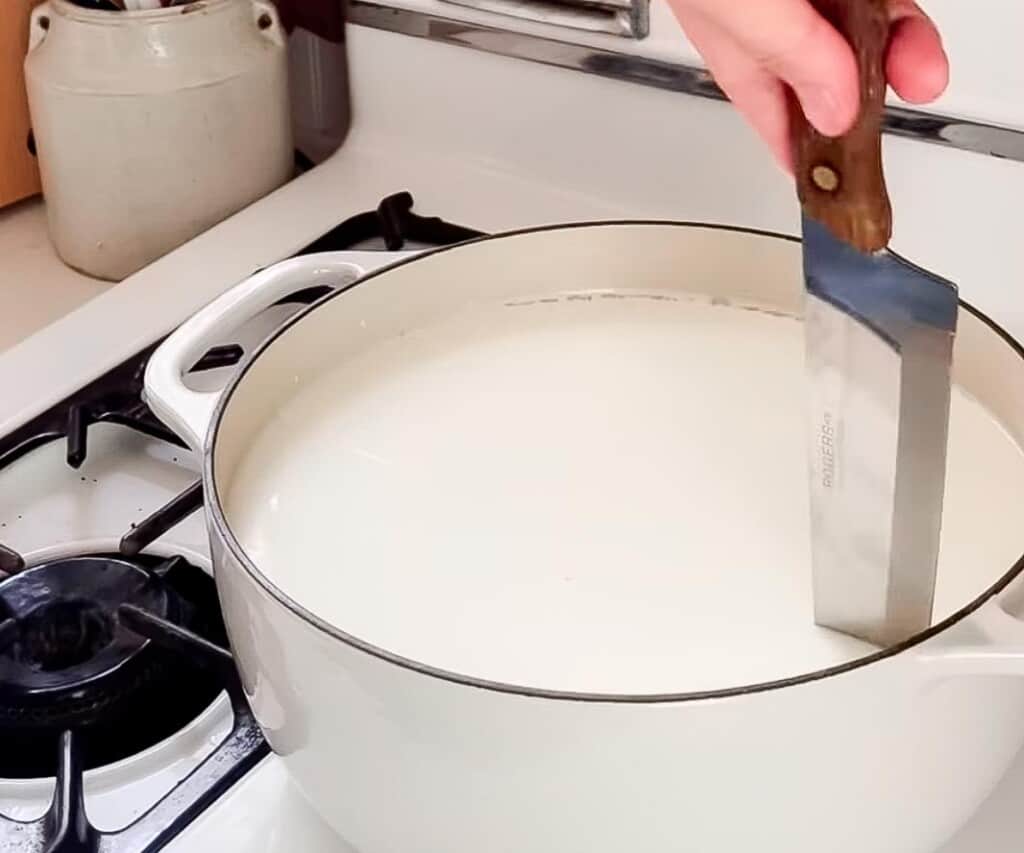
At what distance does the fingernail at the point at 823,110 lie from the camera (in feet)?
1.05

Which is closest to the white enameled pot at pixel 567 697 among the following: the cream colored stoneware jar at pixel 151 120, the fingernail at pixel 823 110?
the fingernail at pixel 823 110

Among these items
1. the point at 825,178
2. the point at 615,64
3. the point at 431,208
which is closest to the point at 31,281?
the point at 431,208

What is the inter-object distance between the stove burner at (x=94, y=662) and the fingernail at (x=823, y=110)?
0.28 metres

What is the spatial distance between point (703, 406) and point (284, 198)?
30 centimetres

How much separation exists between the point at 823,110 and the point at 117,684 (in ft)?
0.97

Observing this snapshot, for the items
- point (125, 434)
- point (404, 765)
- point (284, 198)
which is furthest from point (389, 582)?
point (284, 198)

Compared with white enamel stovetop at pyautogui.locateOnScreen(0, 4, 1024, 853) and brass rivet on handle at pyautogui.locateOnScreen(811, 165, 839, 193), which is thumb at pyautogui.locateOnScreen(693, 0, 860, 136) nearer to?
brass rivet on handle at pyautogui.locateOnScreen(811, 165, 839, 193)

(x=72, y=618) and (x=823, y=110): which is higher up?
(x=823, y=110)

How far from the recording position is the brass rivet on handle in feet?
1.11

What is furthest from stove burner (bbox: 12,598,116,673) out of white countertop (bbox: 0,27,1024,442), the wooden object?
the wooden object

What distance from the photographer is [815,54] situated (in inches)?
12.3

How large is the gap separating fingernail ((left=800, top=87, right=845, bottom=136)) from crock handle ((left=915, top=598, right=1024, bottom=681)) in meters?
0.11

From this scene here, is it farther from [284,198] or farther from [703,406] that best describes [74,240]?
[703,406]

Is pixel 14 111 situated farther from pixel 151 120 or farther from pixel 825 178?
pixel 825 178
